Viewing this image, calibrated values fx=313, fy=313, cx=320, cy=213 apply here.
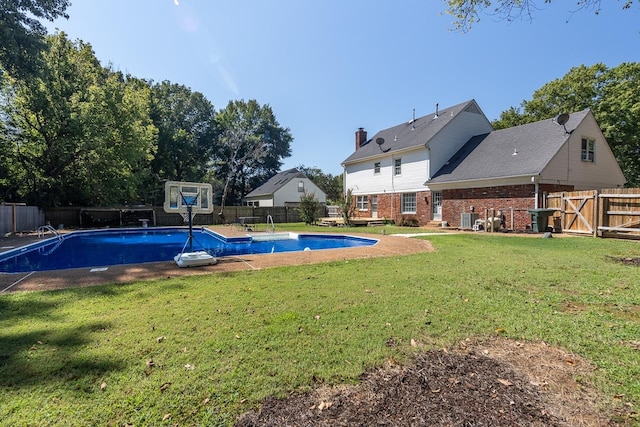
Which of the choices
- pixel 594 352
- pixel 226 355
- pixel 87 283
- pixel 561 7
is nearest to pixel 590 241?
pixel 561 7

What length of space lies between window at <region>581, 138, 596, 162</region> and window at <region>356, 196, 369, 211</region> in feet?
46.2

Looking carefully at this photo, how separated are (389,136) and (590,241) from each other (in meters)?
17.4

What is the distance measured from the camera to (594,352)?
300 centimetres

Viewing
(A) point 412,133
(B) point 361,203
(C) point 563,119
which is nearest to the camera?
(C) point 563,119

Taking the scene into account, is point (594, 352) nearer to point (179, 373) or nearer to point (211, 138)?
point (179, 373)

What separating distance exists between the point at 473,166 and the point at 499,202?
9.96 ft

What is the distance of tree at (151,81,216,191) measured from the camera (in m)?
32.0

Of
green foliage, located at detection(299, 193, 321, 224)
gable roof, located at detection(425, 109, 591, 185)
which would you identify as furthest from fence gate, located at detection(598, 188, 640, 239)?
green foliage, located at detection(299, 193, 321, 224)

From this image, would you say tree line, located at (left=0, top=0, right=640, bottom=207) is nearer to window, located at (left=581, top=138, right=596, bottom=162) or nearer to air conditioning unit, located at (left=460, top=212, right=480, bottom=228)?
air conditioning unit, located at (left=460, top=212, right=480, bottom=228)

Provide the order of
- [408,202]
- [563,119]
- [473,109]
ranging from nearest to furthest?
[563,119], [473,109], [408,202]

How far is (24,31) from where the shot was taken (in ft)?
42.3

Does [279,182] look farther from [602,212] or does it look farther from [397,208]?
[602,212]

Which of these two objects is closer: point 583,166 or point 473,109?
point 583,166

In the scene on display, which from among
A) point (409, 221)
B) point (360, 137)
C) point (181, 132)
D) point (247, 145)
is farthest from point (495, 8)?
point (247, 145)
